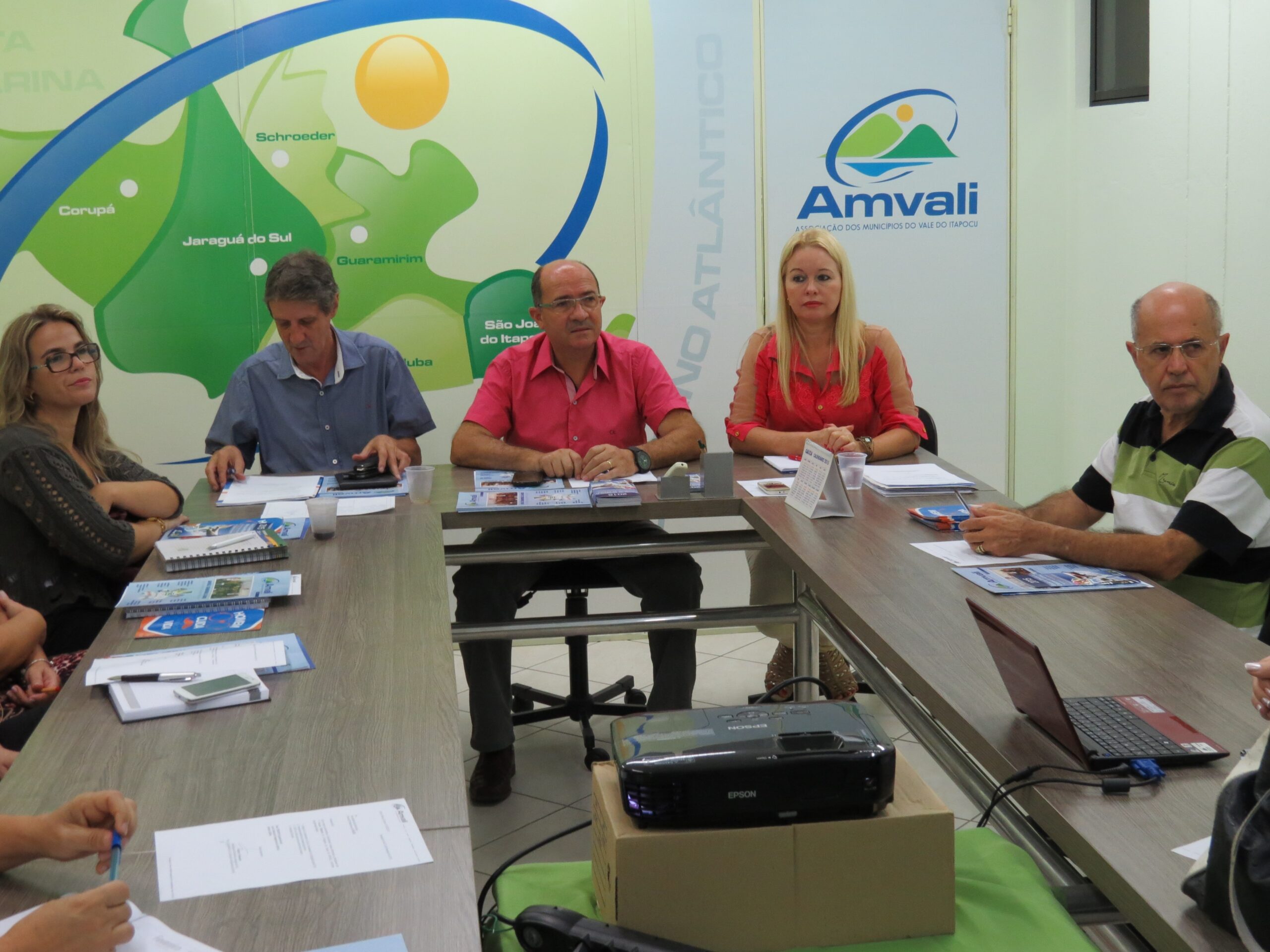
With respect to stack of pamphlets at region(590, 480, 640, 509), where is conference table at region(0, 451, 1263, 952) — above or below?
below

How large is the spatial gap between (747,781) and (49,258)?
3.65m

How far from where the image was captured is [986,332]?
14.6 feet

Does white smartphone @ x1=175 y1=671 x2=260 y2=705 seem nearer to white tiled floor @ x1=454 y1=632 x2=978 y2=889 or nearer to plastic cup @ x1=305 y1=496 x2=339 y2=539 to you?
white tiled floor @ x1=454 y1=632 x2=978 y2=889

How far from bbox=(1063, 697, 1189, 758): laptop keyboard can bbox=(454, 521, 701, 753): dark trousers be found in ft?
5.55

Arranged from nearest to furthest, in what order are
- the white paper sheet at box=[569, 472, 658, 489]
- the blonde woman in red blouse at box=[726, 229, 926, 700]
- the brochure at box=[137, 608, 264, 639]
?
the brochure at box=[137, 608, 264, 639]
the white paper sheet at box=[569, 472, 658, 489]
the blonde woman in red blouse at box=[726, 229, 926, 700]

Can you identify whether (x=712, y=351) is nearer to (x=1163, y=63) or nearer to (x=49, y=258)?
(x=1163, y=63)

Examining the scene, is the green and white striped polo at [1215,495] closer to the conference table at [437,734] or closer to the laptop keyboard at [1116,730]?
the conference table at [437,734]

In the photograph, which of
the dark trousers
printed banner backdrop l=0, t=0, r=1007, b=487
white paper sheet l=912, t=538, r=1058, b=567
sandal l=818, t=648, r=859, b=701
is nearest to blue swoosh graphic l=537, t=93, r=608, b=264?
printed banner backdrop l=0, t=0, r=1007, b=487

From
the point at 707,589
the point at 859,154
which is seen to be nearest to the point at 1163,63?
the point at 859,154

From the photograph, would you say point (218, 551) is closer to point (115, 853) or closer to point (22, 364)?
point (22, 364)

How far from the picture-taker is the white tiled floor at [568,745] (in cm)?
281

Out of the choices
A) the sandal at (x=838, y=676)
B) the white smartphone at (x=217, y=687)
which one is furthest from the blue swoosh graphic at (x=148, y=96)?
the white smartphone at (x=217, y=687)

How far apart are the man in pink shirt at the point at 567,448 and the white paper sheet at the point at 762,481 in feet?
0.95

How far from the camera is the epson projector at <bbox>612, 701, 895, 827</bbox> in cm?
122
